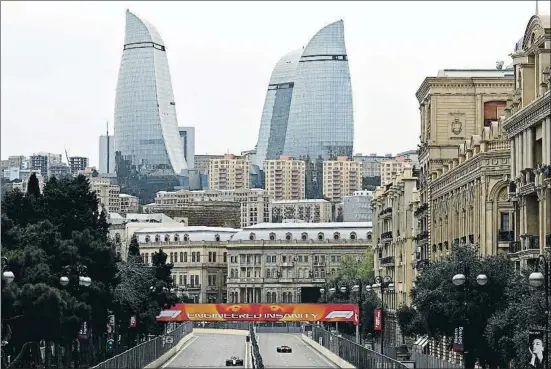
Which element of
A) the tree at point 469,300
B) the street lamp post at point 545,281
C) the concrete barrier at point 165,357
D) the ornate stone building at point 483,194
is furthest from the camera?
the concrete barrier at point 165,357

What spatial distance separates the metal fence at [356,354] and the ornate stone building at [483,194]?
801 cm

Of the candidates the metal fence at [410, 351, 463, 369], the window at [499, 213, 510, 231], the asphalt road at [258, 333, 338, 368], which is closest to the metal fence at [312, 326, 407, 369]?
the asphalt road at [258, 333, 338, 368]

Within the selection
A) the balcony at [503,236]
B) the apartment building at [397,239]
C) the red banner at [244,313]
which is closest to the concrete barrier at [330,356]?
the red banner at [244,313]

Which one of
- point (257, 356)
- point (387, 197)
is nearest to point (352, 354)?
point (257, 356)

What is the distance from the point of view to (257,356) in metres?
107

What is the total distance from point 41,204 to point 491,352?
33186mm

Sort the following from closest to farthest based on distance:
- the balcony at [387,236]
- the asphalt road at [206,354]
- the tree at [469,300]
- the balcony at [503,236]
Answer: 1. the tree at [469,300]
2. the balcony at [503,236]
3. the asphalt road at [206,354]
4. the balcony at [387,236]

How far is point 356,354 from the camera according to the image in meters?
103

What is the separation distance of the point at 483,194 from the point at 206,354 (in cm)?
5740

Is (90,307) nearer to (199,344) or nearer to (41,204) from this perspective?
(41,204)

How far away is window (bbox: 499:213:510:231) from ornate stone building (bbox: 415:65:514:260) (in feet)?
85.0

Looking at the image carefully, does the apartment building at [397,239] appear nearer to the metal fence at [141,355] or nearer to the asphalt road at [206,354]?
the asphalt road at [206,354]

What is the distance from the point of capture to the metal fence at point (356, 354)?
256ft

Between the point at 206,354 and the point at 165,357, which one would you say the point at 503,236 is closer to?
the point at 165,357
